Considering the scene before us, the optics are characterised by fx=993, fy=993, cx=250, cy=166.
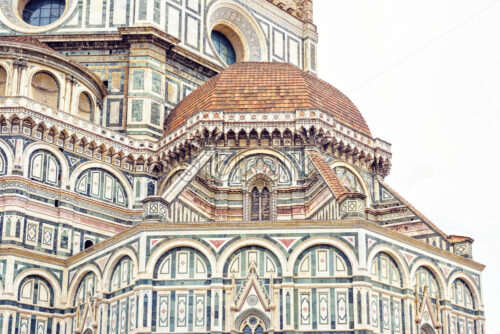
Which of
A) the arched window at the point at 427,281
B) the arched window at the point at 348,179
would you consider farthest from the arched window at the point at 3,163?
the arched window at the point at 427,281

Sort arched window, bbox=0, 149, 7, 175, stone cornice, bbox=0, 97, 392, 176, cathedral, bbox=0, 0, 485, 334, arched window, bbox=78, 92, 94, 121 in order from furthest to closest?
arched window, bbox=78, 92, 94, 121
stone cornice, bbox=0, 97, 392, 176
arched window, bbox=0, 149, 7, 175
cathedral, bbox=0, 0, 485, 334

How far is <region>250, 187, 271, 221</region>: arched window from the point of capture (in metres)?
36.7

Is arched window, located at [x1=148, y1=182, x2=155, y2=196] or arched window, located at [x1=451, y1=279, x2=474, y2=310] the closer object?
arched window, located at [x1=451, y1=279, x2=474, y2=310]

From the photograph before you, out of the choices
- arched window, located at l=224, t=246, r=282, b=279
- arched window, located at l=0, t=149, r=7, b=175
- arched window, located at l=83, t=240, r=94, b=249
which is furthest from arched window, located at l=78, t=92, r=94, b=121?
arched window, located at l=224, t=246, r=282, b=279

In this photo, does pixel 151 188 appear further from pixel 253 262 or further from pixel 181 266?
pixel 253 262

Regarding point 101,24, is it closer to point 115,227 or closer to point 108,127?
point 108,127

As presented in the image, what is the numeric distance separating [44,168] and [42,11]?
10739mm

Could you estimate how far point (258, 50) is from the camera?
156 ft

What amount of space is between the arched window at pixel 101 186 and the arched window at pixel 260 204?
5.39m

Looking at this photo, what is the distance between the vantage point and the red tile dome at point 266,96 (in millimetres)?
38000

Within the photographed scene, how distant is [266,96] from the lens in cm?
3838

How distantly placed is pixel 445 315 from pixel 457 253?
9.64 ft

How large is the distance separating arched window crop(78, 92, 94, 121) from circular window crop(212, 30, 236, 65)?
8716mm

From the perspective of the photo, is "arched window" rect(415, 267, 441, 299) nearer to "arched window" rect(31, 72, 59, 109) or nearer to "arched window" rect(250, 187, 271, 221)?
"arched window" rect(250, 187, 271, 221)
